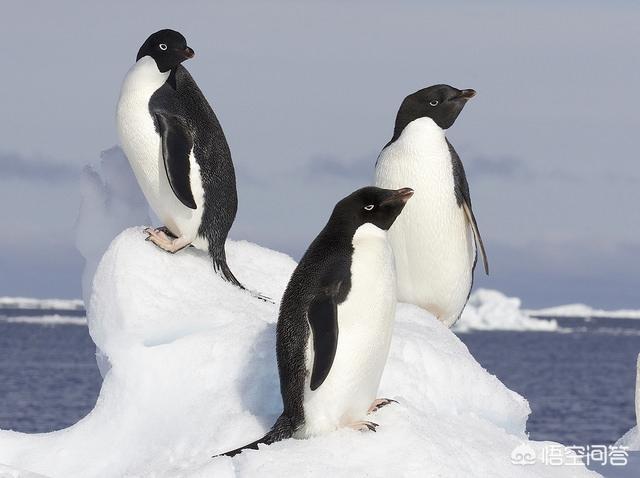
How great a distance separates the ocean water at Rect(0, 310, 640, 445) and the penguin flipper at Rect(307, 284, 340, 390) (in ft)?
83.5

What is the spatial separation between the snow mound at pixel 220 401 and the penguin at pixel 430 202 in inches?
17.0

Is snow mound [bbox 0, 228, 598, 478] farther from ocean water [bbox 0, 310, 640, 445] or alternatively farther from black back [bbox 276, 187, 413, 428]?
ocean water [bbox 0, 310, 640, 445]

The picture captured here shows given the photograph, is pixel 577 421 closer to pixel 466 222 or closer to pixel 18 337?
pixel 466 222

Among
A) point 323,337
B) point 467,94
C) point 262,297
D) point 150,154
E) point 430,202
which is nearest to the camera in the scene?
point 323,337

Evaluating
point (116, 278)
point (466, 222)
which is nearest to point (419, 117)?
point (466, 222)

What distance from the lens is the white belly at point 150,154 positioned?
6242 millimetres

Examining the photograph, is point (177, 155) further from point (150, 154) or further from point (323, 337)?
point (323, 337)

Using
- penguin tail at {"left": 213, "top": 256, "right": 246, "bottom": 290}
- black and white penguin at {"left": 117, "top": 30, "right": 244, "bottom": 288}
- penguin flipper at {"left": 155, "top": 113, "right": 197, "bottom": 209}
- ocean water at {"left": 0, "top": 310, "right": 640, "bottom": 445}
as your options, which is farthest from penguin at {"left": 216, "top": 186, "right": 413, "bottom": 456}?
ocean water at {"left": 0, "top": 310, "right": 640, "bottom": 445}

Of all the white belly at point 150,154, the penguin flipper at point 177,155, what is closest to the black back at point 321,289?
the penguin flipper at point 177,155

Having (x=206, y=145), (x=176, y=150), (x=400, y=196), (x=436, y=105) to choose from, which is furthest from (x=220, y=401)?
(x=436, y=105)

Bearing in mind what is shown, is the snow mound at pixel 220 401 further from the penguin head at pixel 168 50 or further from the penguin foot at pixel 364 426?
the penguin head at pixel 168 50

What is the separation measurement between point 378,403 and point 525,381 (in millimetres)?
48399

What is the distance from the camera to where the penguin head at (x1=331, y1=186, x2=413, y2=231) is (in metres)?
4.88

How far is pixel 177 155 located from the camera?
6.14 metres
